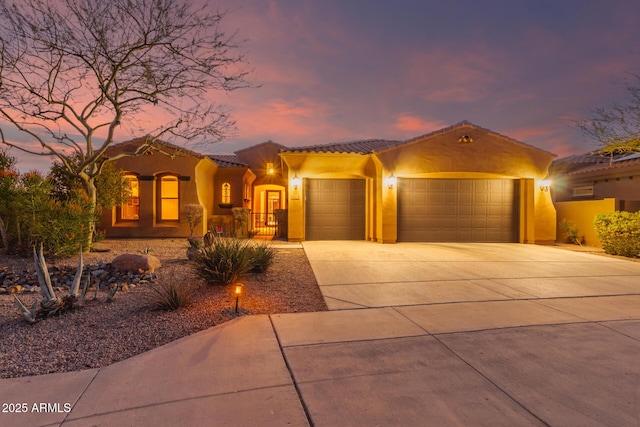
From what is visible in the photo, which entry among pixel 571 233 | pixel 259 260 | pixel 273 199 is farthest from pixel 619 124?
pixel 273 199

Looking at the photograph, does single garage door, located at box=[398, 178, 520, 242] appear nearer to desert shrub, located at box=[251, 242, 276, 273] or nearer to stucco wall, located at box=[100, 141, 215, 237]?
desert shrub, located at box=[251, 242, 276, 273]

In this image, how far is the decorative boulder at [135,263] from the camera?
25.1ft

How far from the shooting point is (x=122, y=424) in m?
2.33

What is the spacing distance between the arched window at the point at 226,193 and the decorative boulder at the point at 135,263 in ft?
34.5

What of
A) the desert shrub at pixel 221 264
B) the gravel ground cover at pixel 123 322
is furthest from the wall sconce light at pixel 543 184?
the desert shrub at pixel 221 264

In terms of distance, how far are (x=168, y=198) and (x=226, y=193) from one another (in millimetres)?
3534

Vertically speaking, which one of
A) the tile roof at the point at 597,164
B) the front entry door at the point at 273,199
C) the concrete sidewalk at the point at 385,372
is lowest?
the concrete sidewalk at the point at 385,372

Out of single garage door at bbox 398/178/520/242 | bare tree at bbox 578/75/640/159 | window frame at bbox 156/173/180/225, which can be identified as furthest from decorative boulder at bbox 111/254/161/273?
bare tree at bbox 578/75/640/159

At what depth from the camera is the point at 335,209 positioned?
13852 mm

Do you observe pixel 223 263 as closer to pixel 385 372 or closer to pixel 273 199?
pixel 385 372

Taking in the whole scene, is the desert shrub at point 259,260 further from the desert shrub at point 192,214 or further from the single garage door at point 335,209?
the desert shrub at point 192,214

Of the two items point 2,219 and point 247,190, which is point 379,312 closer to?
point 2,219

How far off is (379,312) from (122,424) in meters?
3.38

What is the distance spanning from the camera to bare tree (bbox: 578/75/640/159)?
10.8 meters
